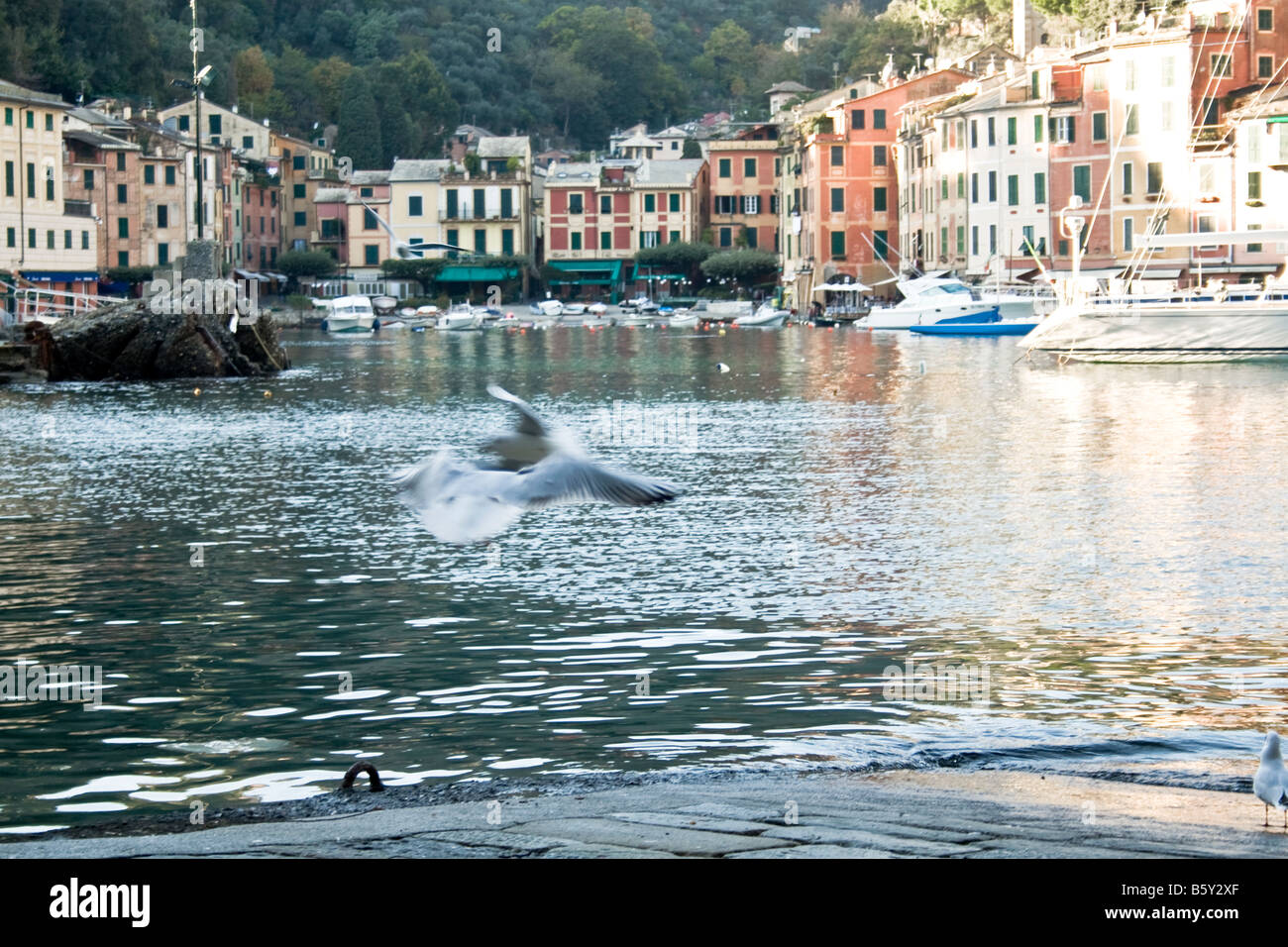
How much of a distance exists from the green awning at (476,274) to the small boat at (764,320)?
22.1 metres

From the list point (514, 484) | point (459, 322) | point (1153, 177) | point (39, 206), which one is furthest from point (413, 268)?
point (514, 484)

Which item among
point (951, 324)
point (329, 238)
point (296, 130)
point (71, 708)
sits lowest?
point (71, 708)

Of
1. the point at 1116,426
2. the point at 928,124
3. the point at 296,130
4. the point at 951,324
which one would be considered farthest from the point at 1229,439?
the point at 296,130

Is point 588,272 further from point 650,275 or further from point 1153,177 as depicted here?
point 1153,177

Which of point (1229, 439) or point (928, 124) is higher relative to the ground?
point (928, 124)

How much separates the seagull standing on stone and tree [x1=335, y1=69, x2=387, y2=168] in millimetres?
119505

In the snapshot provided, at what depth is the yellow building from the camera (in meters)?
78.6

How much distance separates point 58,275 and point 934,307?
4305cm

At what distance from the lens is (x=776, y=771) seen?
9.62 m

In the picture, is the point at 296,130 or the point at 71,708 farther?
the point at 296,130
